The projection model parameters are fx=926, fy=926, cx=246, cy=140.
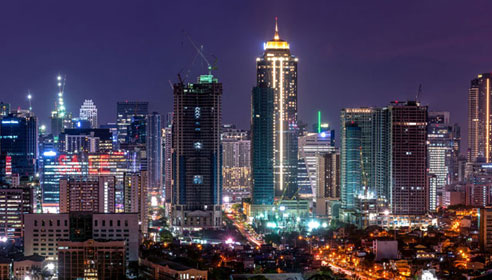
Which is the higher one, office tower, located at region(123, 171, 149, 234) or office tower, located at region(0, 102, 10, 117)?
office tower, located at region(0, 102, 10, 117)

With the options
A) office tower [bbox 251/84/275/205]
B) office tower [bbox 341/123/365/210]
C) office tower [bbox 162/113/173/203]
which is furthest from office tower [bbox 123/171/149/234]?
office tower [bbox 341/123/365/210]

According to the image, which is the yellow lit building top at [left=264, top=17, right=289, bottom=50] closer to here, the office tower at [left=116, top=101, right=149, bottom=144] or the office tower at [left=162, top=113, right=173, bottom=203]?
the office tower at [left=162, top=113, right=173, bottom=203]

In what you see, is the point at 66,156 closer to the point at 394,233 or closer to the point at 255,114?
the point at 255,114

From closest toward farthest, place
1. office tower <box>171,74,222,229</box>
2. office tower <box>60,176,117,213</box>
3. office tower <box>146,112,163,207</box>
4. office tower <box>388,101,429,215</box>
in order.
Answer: office tower <box>60,176,117,213</box> < office tower <box>388,101,429,215</box> < office tower <box>171,74,222,229</box> < office tower <box>146,112,163,207</box>

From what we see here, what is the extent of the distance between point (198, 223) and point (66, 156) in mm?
6248

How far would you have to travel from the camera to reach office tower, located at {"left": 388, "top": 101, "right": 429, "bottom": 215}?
30.2 m

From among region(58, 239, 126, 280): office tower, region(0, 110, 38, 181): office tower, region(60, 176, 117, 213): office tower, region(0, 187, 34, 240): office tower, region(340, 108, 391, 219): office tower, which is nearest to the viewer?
region(58, 239, 126, 280): office tower

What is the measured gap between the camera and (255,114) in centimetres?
3469

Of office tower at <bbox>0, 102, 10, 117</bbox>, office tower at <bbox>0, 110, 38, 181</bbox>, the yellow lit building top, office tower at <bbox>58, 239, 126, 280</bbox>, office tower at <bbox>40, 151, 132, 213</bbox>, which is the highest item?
the yellow lit building top

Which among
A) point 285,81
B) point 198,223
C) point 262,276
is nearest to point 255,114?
point 285,81

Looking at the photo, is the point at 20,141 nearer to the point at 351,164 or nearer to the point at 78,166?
the point at 78,166

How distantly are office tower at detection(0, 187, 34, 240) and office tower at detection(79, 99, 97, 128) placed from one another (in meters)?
22.1

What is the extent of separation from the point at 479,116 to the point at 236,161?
11642 millimetres

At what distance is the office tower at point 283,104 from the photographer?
35750 mm
